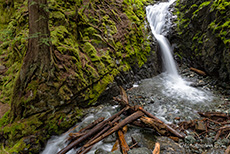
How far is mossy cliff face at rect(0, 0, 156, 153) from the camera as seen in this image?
3979 mm

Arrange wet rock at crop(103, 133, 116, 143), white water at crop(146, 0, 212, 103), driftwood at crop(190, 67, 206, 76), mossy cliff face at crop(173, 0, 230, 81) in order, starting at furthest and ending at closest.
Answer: driftwood at crop(190, 67, 206, 76)
white water at crop(146, 0, 212, 103)
mossy cliff face at crop(173, 0, 230, 81)
wet rock at crop(103, 133, 116, 143)

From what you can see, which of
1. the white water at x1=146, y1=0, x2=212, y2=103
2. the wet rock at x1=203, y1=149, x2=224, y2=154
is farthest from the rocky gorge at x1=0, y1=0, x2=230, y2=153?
the white water at x1=146, y1=0, x2=212, y2=103

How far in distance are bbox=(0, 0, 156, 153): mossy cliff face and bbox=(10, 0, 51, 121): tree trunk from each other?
14cm

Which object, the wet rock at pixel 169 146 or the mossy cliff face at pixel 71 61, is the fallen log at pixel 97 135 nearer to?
the mossy cliff face at pixel 71 61

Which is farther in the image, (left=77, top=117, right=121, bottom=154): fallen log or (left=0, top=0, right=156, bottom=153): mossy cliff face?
(left=0, top=0, right=156, bottom=153): mossy cliff face

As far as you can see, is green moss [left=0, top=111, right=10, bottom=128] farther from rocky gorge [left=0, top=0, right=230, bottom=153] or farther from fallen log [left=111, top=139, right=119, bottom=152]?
fallen log [left=111, top=139, right=119, bottom=152]

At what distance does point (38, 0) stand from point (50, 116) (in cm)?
388

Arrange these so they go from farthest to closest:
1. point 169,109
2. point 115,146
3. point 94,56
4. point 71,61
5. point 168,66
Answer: point 168,66 → point 94,56 → point 169,109 → point 71,61 → point 115,146

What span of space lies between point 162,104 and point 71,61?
16.6ft

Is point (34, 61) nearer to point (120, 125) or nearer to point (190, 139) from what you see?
point (120, 125)

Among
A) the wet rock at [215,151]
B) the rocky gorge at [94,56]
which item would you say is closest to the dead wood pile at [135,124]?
the wet rock at [215,151]

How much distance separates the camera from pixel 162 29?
1275 centimetres

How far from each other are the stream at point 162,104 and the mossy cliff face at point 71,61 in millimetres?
585

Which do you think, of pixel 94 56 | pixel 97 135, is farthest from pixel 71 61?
pixel 97 135
